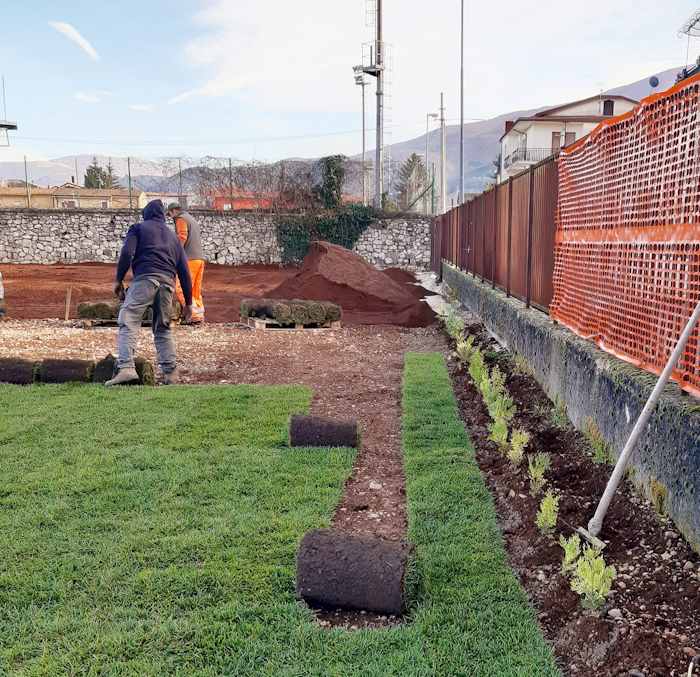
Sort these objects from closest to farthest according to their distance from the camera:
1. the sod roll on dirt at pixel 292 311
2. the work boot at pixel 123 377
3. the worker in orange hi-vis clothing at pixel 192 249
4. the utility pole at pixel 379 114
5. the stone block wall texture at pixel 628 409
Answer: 1. the stone block wall texture at pixel 628 409
2. the work boot at pixel 123 377
3. the sod roll on dirt at pixel 292 311
4. the worker in orange hi-vis clothing at pixel 192 249
5. the utility pole at pixel 379 114

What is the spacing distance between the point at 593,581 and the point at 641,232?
7.21 ft

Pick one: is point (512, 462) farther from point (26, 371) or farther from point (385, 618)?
point (26, 371)

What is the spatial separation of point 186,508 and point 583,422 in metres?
2.67

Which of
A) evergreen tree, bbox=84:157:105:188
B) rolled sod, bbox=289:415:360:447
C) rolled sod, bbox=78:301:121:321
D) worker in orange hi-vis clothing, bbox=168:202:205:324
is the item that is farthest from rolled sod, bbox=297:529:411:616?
evergreen tree, bbox=84:157:105:188

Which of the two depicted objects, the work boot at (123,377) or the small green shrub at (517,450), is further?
the work boot at (123,377)

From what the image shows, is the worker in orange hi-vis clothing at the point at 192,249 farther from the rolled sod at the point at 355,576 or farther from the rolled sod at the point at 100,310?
the rolled sod at the point at 355,576

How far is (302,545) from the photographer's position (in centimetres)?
319

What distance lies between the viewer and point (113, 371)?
Answer: 24.7 ft

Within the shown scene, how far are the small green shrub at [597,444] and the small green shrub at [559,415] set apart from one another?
56cm

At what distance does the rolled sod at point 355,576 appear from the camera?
9.82 feet

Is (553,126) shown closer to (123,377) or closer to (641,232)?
(123,377)

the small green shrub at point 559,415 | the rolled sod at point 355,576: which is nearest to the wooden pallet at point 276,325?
the small green shrub at point 559,415

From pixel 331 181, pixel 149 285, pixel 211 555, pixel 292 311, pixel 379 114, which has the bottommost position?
pixel 211 555

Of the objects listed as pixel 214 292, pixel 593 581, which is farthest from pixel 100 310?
pixel 593 581
